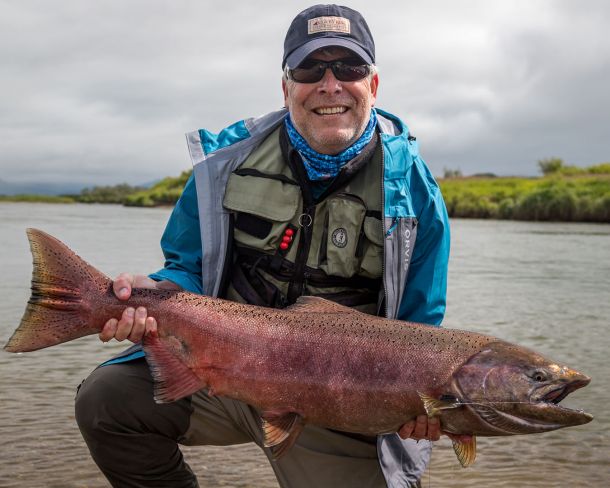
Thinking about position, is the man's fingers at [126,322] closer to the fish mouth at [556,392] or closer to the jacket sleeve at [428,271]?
the jacket sleeve at [428,271]

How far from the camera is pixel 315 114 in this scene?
3.94 m

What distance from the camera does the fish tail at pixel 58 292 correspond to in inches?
130

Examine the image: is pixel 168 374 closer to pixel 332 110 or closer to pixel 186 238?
pixel 186 238

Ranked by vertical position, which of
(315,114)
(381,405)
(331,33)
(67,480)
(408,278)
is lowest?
(67,480)

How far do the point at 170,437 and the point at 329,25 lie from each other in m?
2.32

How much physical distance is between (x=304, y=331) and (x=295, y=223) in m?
0.80

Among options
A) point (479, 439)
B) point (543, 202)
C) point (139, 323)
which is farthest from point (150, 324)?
point (543, 202)

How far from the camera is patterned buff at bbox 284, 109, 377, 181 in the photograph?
390 cm

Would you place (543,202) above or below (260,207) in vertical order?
above

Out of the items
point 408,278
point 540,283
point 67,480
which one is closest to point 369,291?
point 408,278

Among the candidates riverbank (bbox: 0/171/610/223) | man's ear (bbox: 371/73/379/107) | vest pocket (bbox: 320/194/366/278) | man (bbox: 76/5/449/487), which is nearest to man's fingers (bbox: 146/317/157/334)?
man (bbox: 76/5/449/487)

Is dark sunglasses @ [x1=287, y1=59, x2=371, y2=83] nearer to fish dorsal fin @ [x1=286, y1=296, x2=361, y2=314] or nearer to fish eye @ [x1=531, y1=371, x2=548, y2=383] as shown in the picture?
fish dorsal fin @ [x1=286, y1=296, x2=361, y2=314]

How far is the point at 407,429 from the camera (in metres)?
3.23

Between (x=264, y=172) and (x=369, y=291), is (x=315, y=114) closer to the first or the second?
(x=264, y=172)
